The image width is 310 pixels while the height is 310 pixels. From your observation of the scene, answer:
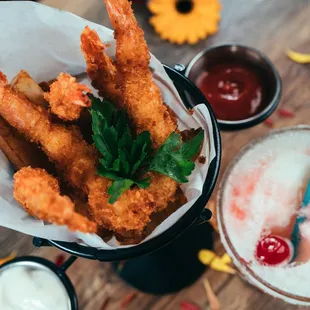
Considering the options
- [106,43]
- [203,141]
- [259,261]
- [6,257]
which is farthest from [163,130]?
[6,257]

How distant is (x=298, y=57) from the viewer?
100 centimetres

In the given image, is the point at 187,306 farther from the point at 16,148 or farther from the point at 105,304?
the point at 16,148

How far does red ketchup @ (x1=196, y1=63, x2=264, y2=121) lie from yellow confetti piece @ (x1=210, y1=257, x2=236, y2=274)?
0.27m

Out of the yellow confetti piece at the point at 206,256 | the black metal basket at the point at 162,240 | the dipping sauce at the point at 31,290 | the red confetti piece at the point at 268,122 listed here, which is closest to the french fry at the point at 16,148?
the black metal basket at the point at 162,240

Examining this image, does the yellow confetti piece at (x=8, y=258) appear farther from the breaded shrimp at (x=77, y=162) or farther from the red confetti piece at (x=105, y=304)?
the breaded shrimp at (x=77, y=162)

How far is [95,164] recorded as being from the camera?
0.68 metres

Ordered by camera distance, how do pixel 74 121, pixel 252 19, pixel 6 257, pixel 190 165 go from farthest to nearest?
pixel 252 19 → pixel 6 257 → pixel 74 121 → pixel 190 165

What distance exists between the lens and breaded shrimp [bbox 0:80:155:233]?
2.06 ft

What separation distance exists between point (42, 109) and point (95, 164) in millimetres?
111

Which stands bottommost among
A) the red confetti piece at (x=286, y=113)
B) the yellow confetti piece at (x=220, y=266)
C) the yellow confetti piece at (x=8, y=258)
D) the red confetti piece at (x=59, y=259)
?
the yellow confetti piece at (x=220, y=266)

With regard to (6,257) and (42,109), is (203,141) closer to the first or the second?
(42,109)

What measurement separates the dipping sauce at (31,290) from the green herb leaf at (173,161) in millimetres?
336

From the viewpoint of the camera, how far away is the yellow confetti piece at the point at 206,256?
2.96 feet

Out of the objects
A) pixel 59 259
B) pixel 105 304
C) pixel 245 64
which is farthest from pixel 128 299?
pixel 245 64
